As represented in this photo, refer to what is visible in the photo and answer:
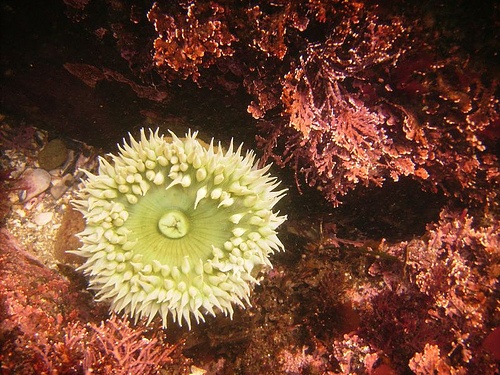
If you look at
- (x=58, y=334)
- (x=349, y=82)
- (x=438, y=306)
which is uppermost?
(x=349, y=82)

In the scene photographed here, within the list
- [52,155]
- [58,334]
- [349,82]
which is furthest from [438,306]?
[52,155]

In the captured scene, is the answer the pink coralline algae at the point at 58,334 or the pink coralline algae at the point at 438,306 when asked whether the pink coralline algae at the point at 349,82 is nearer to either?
the pink coralline algae at the point at 438,306

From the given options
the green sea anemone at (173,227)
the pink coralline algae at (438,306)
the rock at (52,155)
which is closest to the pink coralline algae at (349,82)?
the pink coralline algae at (438,306)

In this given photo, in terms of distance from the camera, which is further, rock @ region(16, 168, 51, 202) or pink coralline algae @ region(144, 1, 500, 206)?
rock @ region(16, 168, 51, 202)

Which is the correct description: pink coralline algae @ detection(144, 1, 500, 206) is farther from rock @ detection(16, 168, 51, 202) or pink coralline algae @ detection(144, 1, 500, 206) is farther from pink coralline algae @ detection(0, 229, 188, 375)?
rock @ detection(16, 168, 51, 202)

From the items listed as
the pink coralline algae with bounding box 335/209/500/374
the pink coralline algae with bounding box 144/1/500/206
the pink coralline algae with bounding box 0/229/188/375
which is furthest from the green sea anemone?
the pink coralline algae with bounding box 335/209/500/374

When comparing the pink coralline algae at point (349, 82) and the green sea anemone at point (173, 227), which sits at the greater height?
the pink coralline algae at point (349, 82)

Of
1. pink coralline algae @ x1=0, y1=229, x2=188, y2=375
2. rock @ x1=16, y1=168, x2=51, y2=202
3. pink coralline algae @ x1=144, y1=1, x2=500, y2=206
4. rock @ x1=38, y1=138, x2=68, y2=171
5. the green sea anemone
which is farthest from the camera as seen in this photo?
rock @ x1=38, y1=138, x2=68, y2=171

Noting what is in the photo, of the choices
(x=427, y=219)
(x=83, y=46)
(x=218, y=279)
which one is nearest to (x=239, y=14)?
Answer: (x=83, y=46)

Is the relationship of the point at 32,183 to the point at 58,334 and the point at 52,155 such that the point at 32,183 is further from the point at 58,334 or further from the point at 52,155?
the point at 58,334
